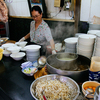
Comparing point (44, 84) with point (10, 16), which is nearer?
point (44, 84)

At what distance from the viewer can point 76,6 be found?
11.7ft

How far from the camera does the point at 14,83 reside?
1.46m

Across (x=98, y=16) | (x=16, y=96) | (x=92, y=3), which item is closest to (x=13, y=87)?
(x=16, y=96)

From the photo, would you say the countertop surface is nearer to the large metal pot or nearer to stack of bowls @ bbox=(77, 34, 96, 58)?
the large metal pot

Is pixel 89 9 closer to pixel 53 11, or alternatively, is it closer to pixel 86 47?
pixel 53 11

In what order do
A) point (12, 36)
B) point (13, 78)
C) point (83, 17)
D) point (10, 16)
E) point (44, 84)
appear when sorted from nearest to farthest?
point (44, 84), point (13, 78), point (83, 17), point (10, 16), point (12, 36)

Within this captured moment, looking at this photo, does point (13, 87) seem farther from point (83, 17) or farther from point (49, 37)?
point (83, 17)

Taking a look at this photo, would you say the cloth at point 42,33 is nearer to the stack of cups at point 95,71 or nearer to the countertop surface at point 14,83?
the countertop surface at point 14,83

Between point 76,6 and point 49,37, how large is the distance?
59.3 inches

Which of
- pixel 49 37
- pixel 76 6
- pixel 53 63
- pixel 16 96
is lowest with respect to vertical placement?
pixel 16 96

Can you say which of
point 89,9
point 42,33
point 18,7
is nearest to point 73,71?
point 42,33

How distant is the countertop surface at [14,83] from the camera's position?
4.08 ft

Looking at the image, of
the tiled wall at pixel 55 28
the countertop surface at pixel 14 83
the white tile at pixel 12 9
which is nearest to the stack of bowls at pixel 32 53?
the countertop surface at pixel 14 83

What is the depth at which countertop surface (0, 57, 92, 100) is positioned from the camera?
4.08 feet
